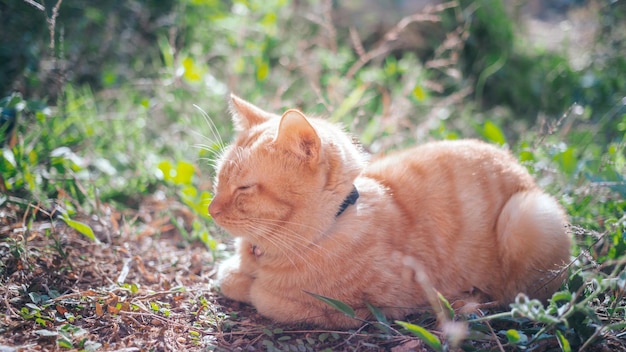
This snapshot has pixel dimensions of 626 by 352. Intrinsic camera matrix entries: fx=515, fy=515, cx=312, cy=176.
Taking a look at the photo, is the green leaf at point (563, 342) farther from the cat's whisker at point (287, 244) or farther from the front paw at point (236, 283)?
the front paw at point (236, 283)

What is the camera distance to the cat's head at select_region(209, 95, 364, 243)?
6.65 ft

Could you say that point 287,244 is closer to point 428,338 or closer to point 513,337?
point 428,338

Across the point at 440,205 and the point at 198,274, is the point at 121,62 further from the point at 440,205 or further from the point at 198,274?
the point at 440,205

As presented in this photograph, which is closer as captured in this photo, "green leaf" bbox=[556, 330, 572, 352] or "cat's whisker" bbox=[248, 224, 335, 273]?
"green leaf" bbox=[556, 330, 572, 352]

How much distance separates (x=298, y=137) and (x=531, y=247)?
44.5 inches

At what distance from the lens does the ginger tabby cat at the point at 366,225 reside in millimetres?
2043

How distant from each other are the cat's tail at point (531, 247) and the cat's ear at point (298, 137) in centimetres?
95

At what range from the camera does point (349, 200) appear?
2.15m

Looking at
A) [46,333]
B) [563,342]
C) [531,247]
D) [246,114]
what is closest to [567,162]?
[531,247]

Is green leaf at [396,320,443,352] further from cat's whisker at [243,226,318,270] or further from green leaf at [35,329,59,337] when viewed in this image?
green leaf at [35,329,59,337]

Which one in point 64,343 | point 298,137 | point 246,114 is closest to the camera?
point 64,343

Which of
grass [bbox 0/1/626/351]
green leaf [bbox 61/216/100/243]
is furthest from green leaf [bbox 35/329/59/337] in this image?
green leaf [bbox 61/216/100/243]

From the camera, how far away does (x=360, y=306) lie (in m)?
2.14

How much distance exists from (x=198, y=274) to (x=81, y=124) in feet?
4.87
